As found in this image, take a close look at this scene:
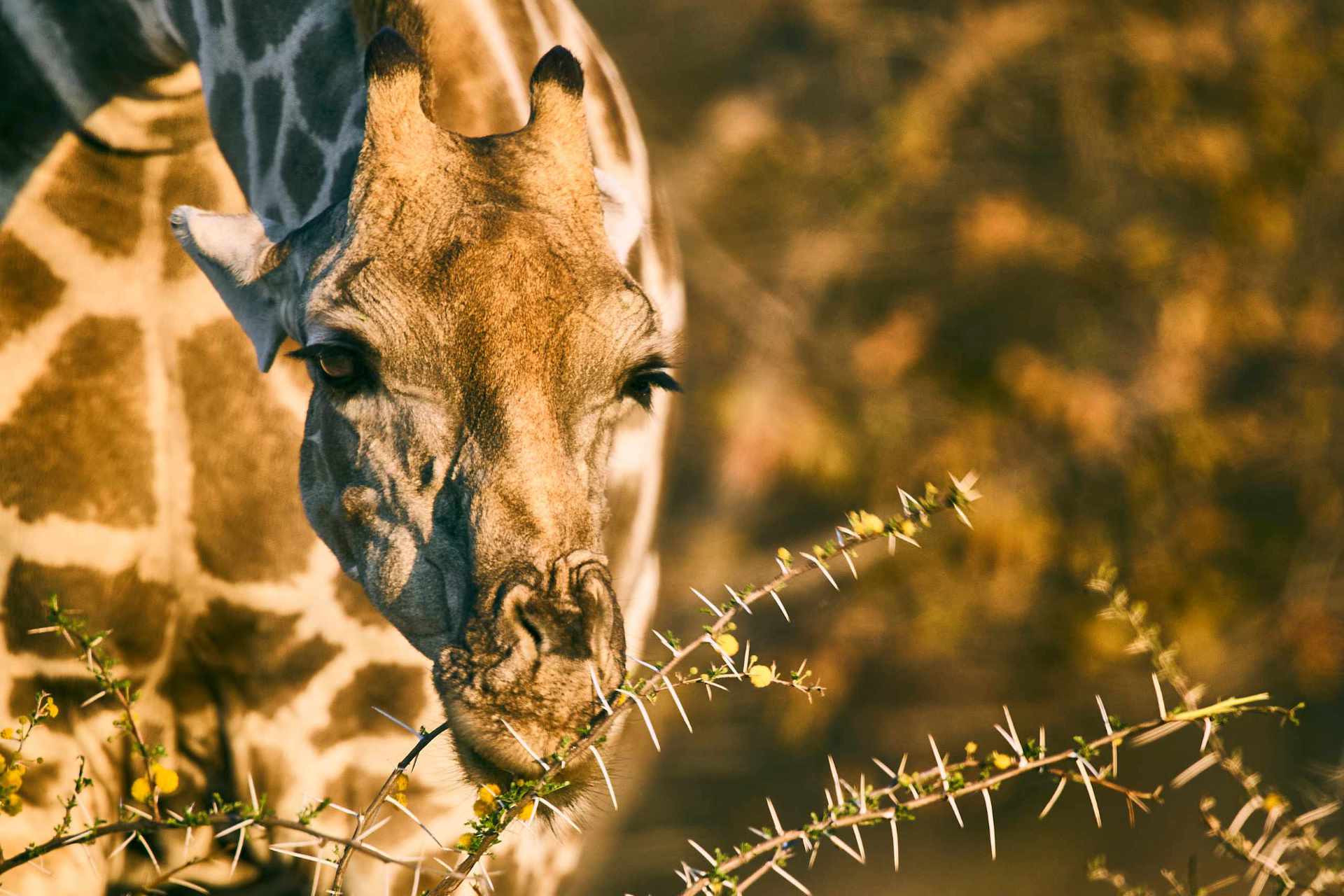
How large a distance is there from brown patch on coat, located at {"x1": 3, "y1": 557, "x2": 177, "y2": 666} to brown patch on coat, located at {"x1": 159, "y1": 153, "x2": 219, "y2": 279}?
0.75 m

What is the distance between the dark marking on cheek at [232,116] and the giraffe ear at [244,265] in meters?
0.52

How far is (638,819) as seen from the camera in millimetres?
7789

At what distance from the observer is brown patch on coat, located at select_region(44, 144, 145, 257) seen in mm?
3500

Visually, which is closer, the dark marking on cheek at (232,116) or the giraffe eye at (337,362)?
the giraffe eye at (337,362)

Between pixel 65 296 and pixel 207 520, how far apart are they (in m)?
0.63

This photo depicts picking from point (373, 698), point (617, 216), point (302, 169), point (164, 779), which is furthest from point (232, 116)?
point (164, 779)

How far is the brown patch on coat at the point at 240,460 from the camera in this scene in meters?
3.59

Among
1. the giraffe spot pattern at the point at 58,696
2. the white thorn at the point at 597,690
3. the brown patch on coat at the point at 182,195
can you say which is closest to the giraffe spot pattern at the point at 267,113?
the brown patch on coat at the point at 182,195

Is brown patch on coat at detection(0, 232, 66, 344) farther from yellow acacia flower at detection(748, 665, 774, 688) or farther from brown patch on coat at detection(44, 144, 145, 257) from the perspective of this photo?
yellow acacia flower at detection(748, 665, 774, 688)

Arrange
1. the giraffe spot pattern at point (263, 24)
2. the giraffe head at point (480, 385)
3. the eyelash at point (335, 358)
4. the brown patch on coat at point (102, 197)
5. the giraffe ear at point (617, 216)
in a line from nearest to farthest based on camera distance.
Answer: the giraffe head at point (480, 385), the eyelash at point (335, 358), the giraffe ear at point (617, 216), the giraffe spot pattern at point (263, 24), the brown patch on coat at point (102, 197)

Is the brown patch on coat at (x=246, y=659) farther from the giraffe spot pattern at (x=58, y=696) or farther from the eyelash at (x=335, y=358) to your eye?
the eyelash at (x=335, y=358)

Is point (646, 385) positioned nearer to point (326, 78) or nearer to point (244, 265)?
point (244, 265)

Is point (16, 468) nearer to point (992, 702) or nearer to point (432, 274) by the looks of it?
point (432, 274)

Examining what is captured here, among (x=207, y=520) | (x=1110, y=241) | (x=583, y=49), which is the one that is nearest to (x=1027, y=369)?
(x=1110, y=241)
